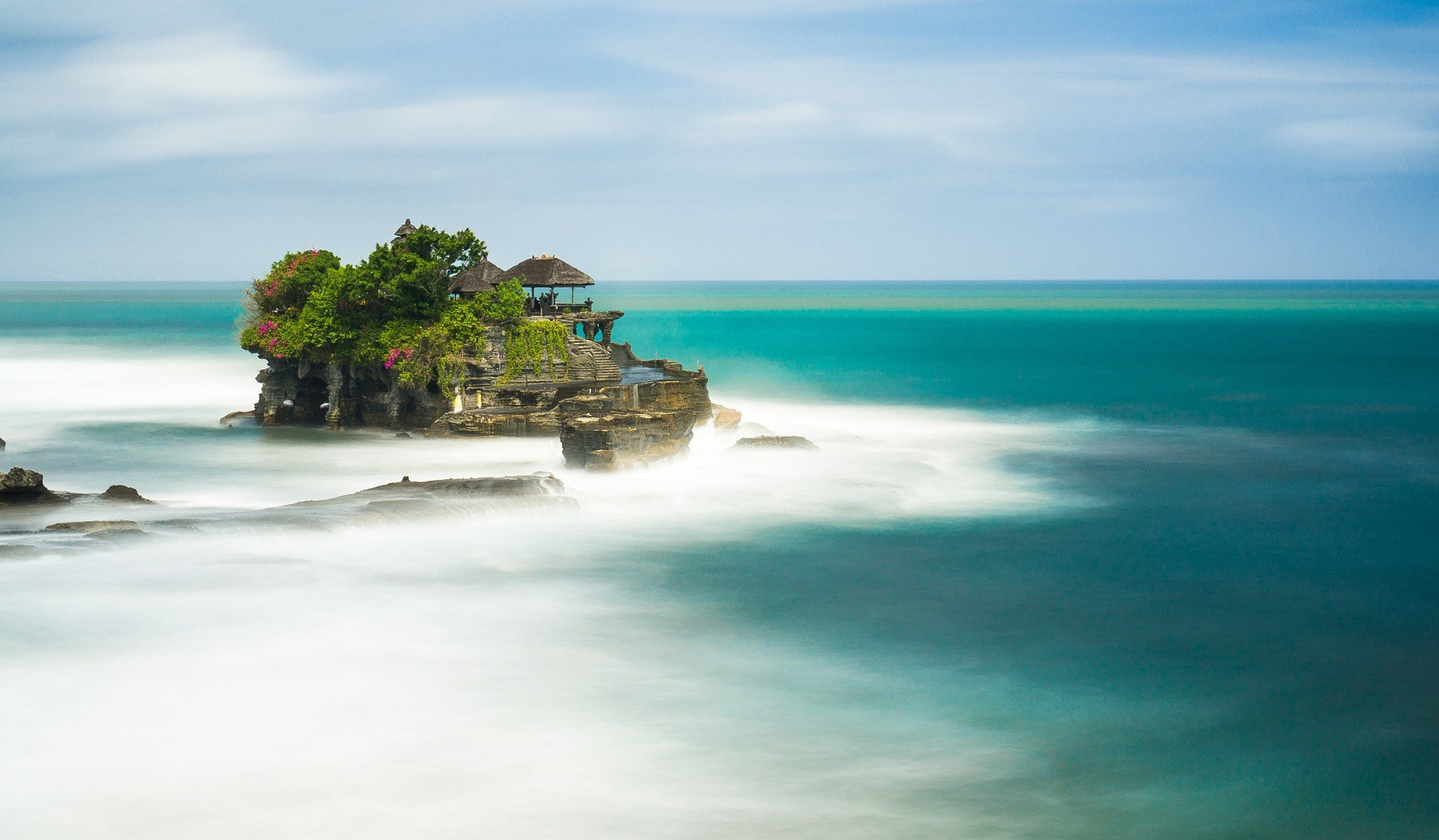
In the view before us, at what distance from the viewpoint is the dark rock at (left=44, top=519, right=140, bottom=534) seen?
17.3 m

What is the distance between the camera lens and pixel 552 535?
19.9 metres

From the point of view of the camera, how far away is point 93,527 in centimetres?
1745

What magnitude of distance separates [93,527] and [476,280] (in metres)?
14.9

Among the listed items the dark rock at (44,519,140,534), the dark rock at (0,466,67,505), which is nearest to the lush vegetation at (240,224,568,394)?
the dark rock at (0,466,67,505)

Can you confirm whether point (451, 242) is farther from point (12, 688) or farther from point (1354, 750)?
point (1354, 750)

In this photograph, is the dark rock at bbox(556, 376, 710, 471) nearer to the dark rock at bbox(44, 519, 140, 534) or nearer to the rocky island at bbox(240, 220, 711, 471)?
the rocky island at bbox(240, 220, 711, 471)

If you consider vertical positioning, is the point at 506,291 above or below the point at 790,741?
above

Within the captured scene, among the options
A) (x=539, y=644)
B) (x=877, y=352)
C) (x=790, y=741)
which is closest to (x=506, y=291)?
(x=539, y=644)

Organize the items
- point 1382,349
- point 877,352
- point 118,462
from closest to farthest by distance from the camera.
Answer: point 118,462
point 1382,349
point 877,352

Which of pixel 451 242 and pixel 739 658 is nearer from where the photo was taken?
pixel 739 658

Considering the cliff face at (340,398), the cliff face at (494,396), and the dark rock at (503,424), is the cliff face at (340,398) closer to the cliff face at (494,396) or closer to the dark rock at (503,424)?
the cliff face at (494,396)

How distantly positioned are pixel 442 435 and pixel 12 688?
17635 millimetres

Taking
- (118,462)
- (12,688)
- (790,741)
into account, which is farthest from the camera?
(118,462)

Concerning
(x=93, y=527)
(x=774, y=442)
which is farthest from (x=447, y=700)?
(x=774, y=442)
